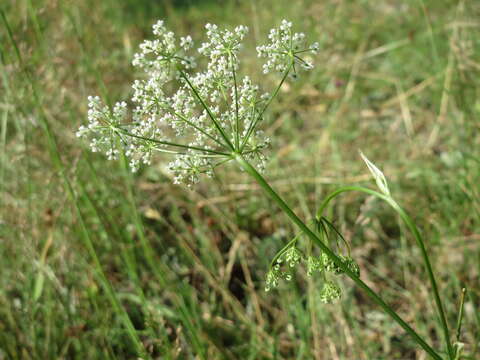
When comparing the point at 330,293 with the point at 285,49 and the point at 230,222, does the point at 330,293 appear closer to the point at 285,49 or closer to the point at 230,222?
the point at 285,49

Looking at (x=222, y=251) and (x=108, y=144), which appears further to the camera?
(x=222, y=251)

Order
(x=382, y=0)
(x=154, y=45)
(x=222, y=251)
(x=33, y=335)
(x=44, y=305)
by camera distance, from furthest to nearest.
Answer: (x=382, y=0)
(x=222, y=251)
(x=44, y=305)
(x=33, y=335)
(x=154, y=45)

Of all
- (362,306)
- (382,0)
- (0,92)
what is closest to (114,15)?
(0,92)

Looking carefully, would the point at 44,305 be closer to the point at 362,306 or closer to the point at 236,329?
the point at 236,329

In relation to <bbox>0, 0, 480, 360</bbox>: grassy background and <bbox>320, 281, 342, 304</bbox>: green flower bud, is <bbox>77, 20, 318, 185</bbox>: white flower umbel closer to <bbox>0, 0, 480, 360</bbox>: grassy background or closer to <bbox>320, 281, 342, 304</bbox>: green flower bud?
<bbox>320, 281, 342, 304</bbox>: green flower bud

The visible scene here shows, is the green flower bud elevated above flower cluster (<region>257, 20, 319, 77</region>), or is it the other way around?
flower cluster (<region>257, 20, 319, 77</region>)

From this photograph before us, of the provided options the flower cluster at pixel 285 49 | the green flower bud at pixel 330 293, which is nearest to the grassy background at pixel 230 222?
the green flower bud at pixel 330 293

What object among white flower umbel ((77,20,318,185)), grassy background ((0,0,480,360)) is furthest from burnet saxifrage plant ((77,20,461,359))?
grassy background ((0,0,480,360))

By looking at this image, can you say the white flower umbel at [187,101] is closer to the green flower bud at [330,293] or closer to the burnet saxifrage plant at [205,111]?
the burnet saxifrage plant at [205,111]
